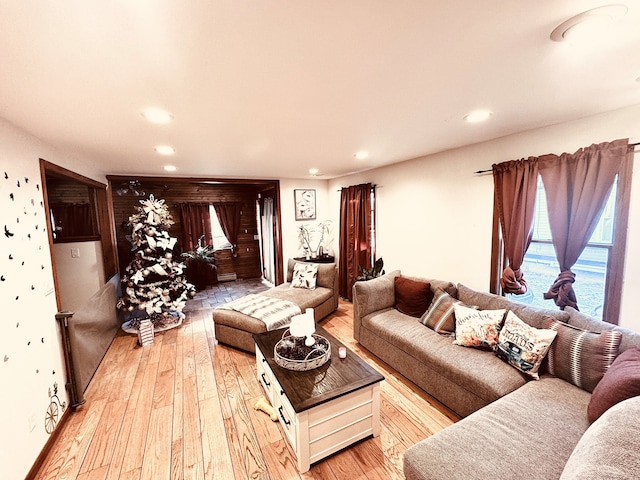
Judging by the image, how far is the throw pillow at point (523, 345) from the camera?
6.06ft

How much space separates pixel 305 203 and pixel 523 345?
411 centimetres

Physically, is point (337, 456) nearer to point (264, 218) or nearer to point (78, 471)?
point (78, 471)

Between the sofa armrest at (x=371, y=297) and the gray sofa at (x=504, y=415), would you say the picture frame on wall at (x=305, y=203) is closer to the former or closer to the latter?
the sofa armrest at (x=371, y=297)

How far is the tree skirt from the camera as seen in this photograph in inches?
147

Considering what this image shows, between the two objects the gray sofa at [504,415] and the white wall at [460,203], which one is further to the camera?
the white wall at [460,203]

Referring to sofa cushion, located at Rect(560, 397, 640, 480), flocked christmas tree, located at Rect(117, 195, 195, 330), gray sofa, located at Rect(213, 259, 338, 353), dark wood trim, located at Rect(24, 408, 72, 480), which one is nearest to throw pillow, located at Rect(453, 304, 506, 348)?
sofa cushion, located at Rect(560, 397, 640, 480)

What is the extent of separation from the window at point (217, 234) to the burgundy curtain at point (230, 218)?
113 millimetres

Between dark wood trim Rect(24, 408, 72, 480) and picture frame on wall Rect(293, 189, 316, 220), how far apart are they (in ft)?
13.1

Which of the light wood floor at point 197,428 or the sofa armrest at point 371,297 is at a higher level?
the sofa armrest at point 371,297

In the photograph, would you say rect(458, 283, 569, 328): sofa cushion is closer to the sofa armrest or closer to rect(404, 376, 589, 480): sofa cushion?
rect(404, 376, 589, 480): sofa cushion

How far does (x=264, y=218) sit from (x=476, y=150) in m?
4.62

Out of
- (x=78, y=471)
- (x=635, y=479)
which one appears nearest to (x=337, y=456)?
(x=635, y=479)

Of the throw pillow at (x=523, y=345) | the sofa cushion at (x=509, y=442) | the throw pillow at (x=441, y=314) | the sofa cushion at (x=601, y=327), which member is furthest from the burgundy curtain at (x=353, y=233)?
the sofa cushion at (x=509, y=442)

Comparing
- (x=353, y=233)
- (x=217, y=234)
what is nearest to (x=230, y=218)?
(x=217, y=234)
